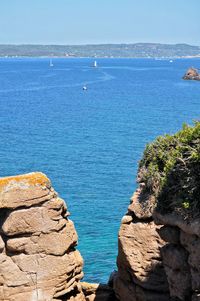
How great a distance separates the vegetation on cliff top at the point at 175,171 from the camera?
1606 centimetres

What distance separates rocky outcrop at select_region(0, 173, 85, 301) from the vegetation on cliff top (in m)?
3.34

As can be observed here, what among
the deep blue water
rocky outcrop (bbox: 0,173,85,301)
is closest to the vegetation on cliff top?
rocky outcrop (bbox: 0,173,85,301)

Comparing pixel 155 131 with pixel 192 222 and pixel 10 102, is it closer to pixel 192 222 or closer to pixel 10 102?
pixel 10 102

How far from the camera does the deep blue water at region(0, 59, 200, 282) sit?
3916 centimetres

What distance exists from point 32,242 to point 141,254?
3.91m

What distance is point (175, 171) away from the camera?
56.1ft

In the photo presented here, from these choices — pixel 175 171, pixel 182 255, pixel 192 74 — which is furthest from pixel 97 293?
pixel 192 74

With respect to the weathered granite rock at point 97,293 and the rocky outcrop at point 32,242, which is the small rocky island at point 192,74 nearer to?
the weathered granite rock at point 97,293

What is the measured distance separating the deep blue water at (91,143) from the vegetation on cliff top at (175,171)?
13240 mm

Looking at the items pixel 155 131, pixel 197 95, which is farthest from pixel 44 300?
pixel 197 95

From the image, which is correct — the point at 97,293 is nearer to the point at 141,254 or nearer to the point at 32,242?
the point at 141,254

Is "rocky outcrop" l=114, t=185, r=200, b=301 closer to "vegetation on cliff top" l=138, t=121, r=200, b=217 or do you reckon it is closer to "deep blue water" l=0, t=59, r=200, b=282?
"vegetation on cliff top" l=138, t=121, r=200, b=217

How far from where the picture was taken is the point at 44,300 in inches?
766

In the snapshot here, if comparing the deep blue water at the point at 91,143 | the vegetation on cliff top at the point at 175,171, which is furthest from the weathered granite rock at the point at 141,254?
the deep blue water at the point at 91,143
